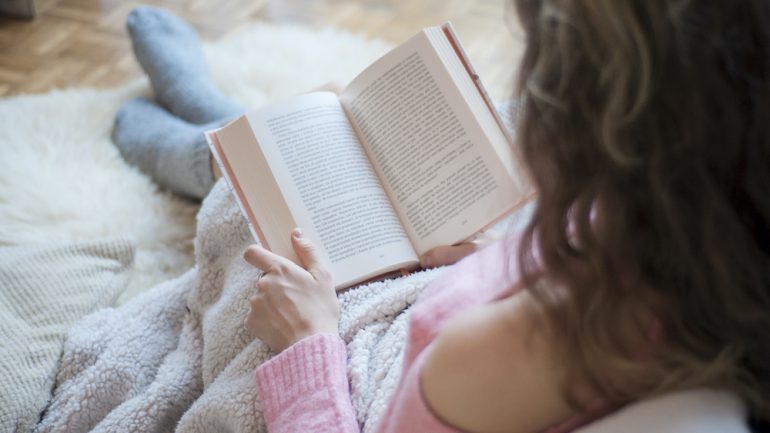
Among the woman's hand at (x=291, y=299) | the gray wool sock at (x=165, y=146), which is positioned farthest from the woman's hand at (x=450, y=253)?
the gray wool sock at (x=165, y=146)

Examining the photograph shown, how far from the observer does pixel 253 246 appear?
0.90 metres

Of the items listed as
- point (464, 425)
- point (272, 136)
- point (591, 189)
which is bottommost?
point (464, 425)

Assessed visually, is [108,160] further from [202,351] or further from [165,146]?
[202,351]

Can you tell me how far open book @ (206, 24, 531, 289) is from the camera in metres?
0.91

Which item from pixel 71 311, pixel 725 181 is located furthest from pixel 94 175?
pixel 725 181

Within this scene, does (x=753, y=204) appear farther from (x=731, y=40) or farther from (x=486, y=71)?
(x=486, y=71)

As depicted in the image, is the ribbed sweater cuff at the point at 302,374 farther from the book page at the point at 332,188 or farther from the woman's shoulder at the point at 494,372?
the woman's shoulder at the point at 494,372

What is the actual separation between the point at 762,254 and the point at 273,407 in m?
0.47

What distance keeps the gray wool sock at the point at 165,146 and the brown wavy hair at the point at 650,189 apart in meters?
0.88

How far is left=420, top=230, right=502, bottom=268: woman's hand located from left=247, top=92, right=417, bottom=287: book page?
0.02m

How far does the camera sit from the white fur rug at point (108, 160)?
4.32 feet

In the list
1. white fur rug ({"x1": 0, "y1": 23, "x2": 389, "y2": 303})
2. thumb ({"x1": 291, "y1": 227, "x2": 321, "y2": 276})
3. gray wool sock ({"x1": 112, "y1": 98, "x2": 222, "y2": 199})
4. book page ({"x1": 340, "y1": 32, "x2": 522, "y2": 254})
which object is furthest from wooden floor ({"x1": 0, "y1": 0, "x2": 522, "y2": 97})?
thumb ({"x1": 291, "y1": 227, "x2": 321, "y2": 276})

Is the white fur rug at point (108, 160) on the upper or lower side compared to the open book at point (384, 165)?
upper

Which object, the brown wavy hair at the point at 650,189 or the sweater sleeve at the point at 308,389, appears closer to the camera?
the brown wavy hair at the point at 650,189
